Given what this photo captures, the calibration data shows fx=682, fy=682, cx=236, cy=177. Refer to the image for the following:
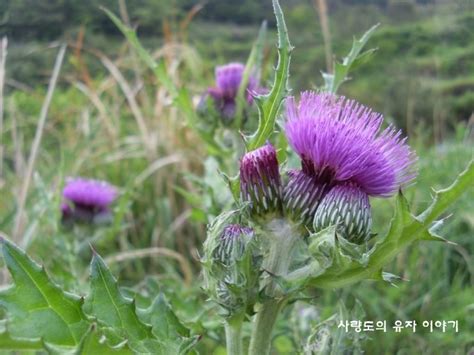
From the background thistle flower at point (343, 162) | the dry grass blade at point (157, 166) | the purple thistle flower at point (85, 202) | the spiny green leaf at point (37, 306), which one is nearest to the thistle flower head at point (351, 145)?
the background thistle flower at point (343, 162)

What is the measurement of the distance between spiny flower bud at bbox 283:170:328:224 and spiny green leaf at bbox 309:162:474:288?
4.8 inches

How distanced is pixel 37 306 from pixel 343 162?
545 mm

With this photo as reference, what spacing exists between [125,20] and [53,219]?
194 centimetres

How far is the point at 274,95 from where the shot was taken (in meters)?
1.18

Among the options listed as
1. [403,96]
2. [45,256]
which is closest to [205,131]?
[45,256]

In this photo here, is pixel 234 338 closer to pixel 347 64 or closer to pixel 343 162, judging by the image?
pixel 343 162

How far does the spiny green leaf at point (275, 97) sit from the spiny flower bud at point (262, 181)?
1.0 inches

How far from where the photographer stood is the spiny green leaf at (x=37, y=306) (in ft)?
3.28

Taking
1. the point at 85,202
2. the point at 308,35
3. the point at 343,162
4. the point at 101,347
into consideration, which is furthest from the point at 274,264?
the point at 308,35

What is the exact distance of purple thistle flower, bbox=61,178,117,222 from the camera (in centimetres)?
271

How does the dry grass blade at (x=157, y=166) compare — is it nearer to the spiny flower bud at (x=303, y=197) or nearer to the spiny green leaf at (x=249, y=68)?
the spiny green leaf at (x=249, y=68)

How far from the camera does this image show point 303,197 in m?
1.18

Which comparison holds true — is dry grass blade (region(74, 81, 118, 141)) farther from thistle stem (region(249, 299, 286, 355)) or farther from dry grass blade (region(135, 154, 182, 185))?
thistle stem (region(249, 299, 286, 355))

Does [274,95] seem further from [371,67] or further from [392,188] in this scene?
[371,67]
